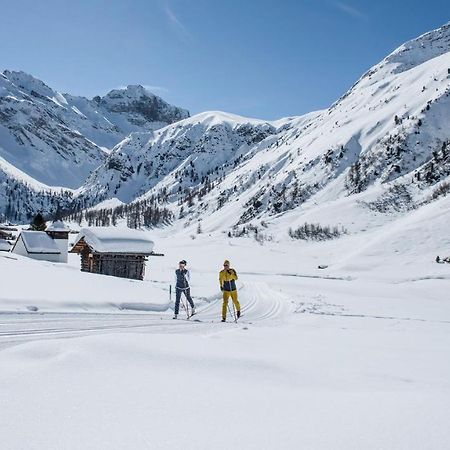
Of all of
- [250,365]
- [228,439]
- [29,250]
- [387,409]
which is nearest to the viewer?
[228,439]

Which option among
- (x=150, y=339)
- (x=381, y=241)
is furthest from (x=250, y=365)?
(x=381, y=241)

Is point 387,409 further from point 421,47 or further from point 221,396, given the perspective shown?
point 421,47

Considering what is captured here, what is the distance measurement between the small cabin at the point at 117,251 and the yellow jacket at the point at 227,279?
61.6 feet

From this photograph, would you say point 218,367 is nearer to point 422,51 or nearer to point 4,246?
point 4,246

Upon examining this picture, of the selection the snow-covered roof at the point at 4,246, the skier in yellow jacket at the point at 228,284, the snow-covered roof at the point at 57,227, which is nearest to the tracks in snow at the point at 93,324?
the skier in yellow jacket at the point at 228,284

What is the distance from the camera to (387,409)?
4.75 m

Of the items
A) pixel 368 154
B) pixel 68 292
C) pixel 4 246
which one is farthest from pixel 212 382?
pixel 368 154

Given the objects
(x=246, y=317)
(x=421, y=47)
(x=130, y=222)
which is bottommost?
(x=246, y=317)

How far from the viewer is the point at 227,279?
52.5ft

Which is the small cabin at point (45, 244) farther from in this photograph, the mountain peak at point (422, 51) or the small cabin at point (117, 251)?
the mountain peak at point (422, 51)

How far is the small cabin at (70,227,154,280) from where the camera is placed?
33250 mm

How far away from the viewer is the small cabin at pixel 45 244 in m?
44.1

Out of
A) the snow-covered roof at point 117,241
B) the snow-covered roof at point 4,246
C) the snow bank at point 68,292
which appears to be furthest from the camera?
the snow-covered roof at point 4,246

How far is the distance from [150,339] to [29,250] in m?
39.8
